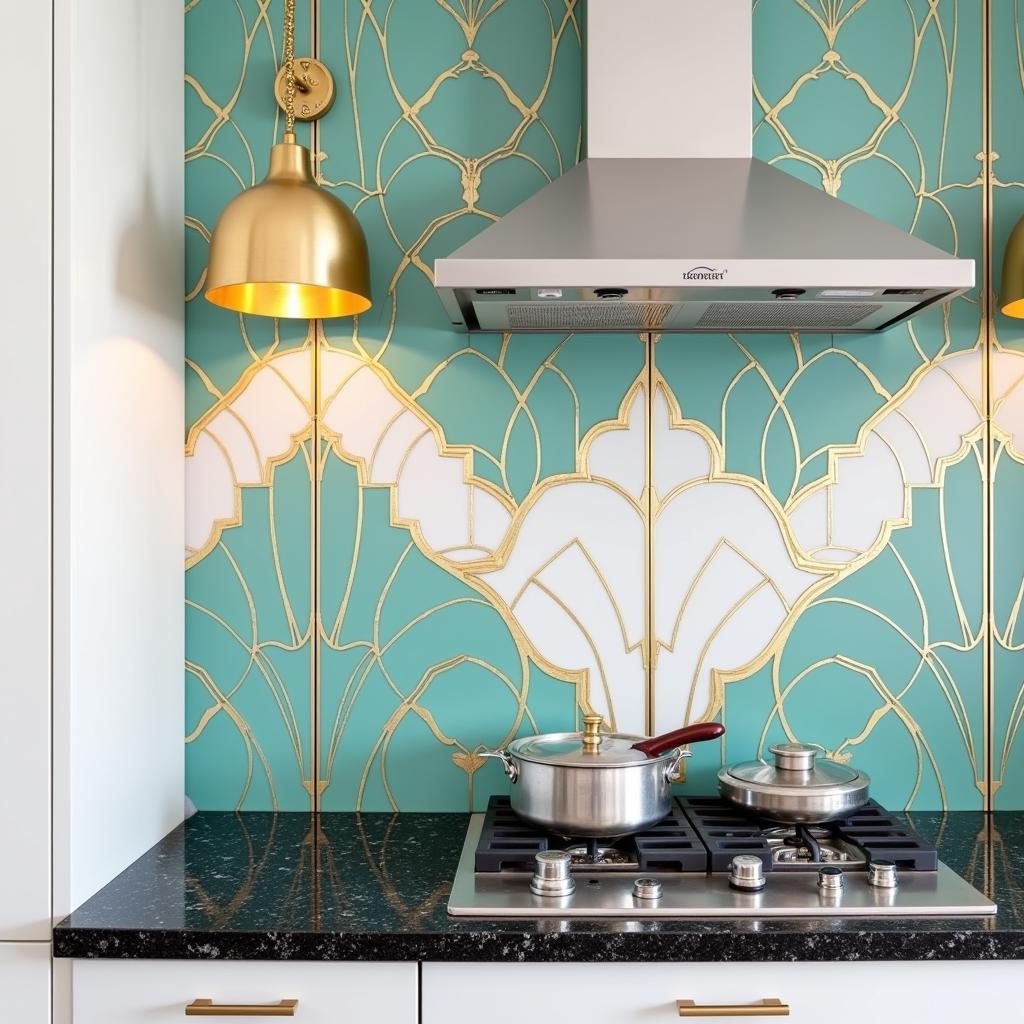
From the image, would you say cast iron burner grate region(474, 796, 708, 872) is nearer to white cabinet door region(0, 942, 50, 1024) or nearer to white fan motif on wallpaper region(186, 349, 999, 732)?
white fan motif on wallpaper region(186, 349, 999, 732)

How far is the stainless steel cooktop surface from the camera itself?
144cm

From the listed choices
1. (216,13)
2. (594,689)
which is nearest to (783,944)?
(594,689)

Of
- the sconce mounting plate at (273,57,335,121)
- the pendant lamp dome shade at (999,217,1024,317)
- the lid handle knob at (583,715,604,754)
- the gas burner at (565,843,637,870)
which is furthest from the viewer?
the sconce mounting plate at (273,57,335,121)

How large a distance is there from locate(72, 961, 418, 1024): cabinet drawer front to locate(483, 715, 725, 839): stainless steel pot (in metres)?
0.37

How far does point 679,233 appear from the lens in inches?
64.5

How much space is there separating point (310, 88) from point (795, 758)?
1.55 metres

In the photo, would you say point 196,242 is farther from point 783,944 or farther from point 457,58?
point 783,944

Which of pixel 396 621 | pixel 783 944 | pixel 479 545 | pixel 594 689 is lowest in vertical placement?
pixel 783 944

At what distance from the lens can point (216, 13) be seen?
202cm

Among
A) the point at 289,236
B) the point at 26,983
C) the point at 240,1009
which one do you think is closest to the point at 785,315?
the point at 289,236

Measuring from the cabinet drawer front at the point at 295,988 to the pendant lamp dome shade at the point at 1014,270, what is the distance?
4.97ft

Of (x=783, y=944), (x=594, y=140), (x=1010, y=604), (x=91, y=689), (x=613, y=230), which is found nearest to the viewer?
(x=783, y=944)

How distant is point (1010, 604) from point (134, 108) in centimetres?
185

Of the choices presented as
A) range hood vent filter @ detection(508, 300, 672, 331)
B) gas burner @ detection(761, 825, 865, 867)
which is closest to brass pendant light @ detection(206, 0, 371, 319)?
range hood vent filter @ detection(508, 300, 672, 331)
